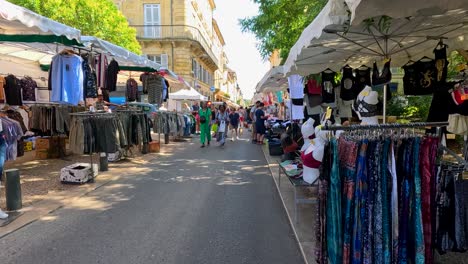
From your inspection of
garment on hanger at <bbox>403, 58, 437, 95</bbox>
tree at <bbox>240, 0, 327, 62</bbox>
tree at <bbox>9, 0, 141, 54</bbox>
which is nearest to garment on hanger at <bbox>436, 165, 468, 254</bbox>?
garment on hanger at <bbox>403, 58, 437, 95</bbox>

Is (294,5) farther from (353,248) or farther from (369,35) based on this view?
(353,248)

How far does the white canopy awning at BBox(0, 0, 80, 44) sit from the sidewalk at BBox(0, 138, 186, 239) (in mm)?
2889

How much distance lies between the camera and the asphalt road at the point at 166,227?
404cm

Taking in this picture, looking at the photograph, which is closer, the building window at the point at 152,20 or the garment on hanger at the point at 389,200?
the garment on hanger at the point at 389,200

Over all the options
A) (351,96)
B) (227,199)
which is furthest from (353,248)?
(351,96)

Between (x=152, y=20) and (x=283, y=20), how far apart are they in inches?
935

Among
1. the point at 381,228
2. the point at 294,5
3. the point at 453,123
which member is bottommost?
the point at 381,228

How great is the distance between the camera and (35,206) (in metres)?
5.95

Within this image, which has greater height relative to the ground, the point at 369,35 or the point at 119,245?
the point at 369,35

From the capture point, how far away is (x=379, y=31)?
4.78m

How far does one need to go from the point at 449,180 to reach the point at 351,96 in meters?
4.50

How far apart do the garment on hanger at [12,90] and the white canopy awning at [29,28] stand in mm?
2383

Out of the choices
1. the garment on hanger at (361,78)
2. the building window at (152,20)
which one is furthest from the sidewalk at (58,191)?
the building window at (152,20)

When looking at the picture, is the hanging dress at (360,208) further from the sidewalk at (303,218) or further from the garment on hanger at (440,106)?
the garment on hanger at (440,106)
